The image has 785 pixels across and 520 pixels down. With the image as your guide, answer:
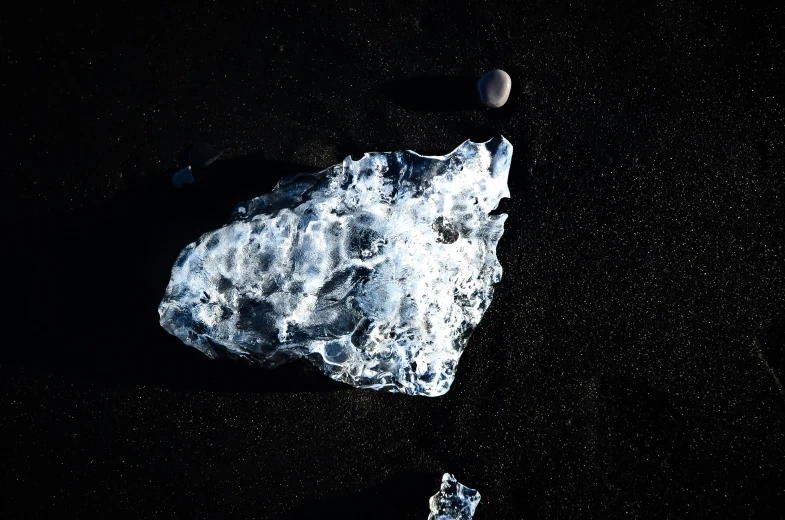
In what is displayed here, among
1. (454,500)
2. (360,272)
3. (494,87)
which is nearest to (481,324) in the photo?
(360,272)

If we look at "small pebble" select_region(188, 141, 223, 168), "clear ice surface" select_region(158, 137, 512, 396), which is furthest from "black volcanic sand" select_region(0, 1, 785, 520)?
"clear ice surface" select_region(158, 137, 512, 396)

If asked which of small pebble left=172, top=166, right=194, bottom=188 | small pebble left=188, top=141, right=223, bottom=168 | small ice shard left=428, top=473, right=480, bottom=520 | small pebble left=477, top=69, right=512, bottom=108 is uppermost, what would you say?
small pebble left=477, top=69, right=512, bottom=108

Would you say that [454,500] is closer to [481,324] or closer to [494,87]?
[481,324]

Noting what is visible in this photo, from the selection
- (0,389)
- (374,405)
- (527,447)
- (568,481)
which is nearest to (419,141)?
(374,405)

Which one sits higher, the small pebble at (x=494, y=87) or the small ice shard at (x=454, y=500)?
the small pebble at (x=494, y=87)

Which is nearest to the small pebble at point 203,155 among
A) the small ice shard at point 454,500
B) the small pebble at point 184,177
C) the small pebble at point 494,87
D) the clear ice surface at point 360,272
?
the small pebble at point 184,177

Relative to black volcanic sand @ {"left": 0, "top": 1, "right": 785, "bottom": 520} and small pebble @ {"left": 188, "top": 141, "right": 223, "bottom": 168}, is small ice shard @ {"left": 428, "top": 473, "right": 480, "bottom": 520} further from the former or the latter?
small pebble @ {"left": 188, "top": 141, "right": 223, "bottom": 168}

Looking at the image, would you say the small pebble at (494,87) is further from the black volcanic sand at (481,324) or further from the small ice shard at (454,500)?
the small ice shard at (454,500)
